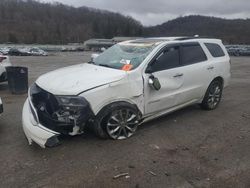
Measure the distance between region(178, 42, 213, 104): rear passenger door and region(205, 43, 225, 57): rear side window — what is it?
0.90 ft

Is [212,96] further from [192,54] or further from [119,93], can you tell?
[119,93]

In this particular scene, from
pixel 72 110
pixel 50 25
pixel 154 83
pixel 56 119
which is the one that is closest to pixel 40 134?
pixel 56 119

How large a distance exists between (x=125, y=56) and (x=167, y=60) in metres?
0.76

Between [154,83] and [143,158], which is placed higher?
[154,83]

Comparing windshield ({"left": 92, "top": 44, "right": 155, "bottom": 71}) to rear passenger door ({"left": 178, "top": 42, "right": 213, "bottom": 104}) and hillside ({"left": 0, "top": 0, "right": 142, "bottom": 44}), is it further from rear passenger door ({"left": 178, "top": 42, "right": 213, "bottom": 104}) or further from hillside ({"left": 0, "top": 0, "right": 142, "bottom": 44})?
hillside ({"left": 0, "top": 0, "right": 142, "bottom": 44})

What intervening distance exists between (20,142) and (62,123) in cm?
93

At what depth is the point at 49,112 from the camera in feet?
15.3

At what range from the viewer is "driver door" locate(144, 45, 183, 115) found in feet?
17.5

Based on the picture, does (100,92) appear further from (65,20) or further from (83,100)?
(65,20)

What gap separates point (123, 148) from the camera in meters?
4.75

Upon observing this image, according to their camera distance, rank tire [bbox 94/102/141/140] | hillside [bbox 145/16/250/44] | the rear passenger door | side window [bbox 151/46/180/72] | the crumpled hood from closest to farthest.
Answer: the crumpled hood, tire [bbox 94/102/141/140], side window [bbox 151/46/180/72], the rear passenger door, hillside [bbox 145/16/250/44]

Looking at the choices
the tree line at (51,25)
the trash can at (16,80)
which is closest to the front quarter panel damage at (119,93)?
the trash can at (16,80)

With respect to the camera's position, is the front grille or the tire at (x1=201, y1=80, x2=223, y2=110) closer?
the front grille

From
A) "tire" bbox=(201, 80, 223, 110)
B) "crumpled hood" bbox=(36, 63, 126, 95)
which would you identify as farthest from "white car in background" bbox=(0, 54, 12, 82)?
"tire" bbox=(201, 80, 223, 110)
